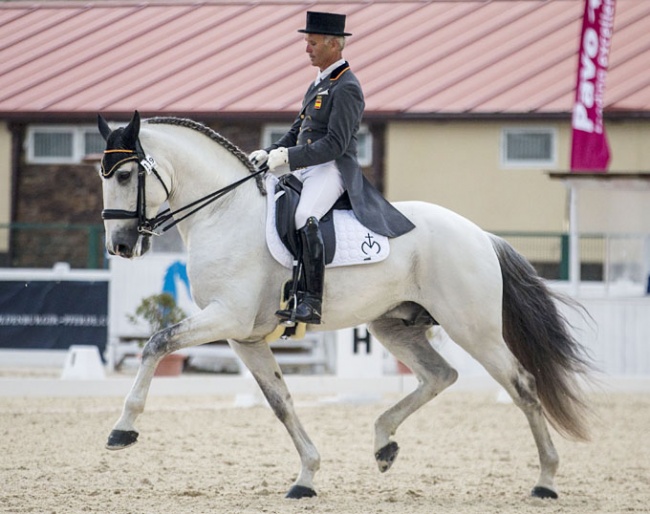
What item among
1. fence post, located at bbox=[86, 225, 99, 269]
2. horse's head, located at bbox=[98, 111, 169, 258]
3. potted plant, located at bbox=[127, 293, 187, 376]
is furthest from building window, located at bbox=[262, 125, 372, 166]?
horse's head, located at bbox=[98, 111, 169, 258]

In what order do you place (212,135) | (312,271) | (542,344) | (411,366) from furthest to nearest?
1. (411,366)
2. (542,344)
3. (212,135)
4. (312,271)

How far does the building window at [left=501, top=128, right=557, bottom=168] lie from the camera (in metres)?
19.1

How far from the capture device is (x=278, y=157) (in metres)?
6.54

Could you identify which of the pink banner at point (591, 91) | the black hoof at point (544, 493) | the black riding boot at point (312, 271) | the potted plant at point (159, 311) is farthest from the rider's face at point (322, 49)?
the pink banner at point (591, 91)

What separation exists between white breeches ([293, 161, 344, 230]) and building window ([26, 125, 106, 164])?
48.0ft

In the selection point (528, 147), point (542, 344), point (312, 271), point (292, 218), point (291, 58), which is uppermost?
point (291, 58)

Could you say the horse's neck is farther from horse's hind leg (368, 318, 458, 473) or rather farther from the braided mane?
horse's hind leg (368, 318, 458, 473)

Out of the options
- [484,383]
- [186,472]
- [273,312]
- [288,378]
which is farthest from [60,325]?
[273,312]

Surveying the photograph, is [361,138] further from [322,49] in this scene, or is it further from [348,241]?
[348,241]

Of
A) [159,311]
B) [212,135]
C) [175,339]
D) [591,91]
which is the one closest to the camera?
[175,339]

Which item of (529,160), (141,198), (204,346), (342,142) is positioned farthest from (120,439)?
(529,160)

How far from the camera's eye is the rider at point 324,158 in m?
6.47

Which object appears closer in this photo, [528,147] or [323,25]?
[323,25]

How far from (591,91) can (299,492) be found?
9.69 metres
